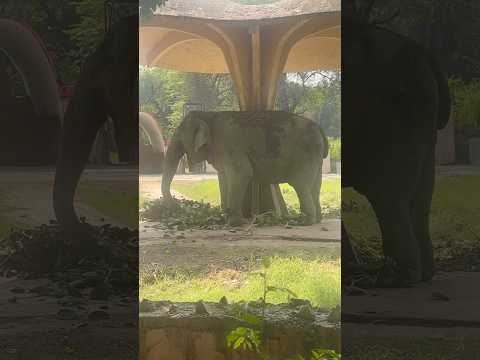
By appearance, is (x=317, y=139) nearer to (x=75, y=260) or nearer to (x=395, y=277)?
(x=395, y=277)

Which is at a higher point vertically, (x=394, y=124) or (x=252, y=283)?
(x=394, y=124)

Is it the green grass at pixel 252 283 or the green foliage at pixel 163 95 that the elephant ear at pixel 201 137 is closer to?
the green foliage at pixel 163 95

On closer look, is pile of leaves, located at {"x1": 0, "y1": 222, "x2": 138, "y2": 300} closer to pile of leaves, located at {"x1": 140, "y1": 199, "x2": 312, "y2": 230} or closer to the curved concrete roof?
pile of leaves, located at {"x1": 140, "y1": 199, "x2": 312, "y2": 230}

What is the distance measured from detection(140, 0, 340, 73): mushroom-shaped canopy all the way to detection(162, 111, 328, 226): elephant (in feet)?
1.27

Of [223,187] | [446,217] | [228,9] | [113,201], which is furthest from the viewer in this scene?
[223,187]

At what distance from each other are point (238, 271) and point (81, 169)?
136 cm

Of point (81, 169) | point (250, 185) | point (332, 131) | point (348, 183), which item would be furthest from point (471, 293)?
point (81, 169)

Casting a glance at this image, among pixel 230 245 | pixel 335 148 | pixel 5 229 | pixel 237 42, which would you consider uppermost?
pixel 237 42

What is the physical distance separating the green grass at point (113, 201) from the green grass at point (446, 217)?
55.7 inches

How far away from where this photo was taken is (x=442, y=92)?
3.58m

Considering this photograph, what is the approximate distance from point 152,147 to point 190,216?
592 millimetres

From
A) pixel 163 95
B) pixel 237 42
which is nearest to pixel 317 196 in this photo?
pixel 237 42

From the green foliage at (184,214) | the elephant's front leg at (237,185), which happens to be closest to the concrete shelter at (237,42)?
the elephant's front leg at (237,185)

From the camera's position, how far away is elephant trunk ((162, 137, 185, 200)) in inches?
172
